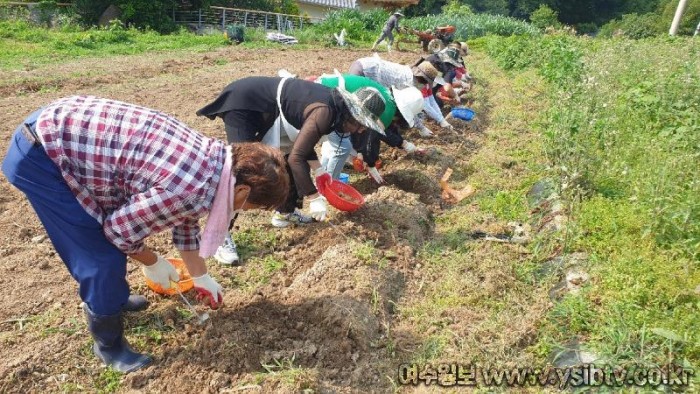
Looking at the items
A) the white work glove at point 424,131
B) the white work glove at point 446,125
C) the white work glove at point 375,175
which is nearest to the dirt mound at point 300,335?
the white work glove at point 375,175

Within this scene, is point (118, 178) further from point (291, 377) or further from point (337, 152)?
point (337, 152)

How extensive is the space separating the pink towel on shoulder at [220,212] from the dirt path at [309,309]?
68 centimetres

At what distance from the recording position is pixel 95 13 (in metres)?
19.4

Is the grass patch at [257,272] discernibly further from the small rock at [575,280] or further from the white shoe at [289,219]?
the small rock at [575,280]

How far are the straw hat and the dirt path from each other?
2.58ft

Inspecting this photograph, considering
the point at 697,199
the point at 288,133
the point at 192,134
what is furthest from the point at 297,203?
the point at 697,199

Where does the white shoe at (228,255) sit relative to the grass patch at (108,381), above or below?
above

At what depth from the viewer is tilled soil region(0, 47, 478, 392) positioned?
227cm

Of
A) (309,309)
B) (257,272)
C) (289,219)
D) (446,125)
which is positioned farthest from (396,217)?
(446,125)

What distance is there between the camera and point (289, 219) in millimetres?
3799

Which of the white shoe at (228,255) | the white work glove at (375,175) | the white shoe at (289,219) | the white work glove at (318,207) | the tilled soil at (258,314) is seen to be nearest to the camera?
the tilled soil at (258,314)

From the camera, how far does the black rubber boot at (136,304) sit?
265cm

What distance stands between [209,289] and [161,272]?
10.3 inches

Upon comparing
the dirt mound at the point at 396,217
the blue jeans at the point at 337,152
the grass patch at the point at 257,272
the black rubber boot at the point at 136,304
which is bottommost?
the grass patch at the point at 257,272
